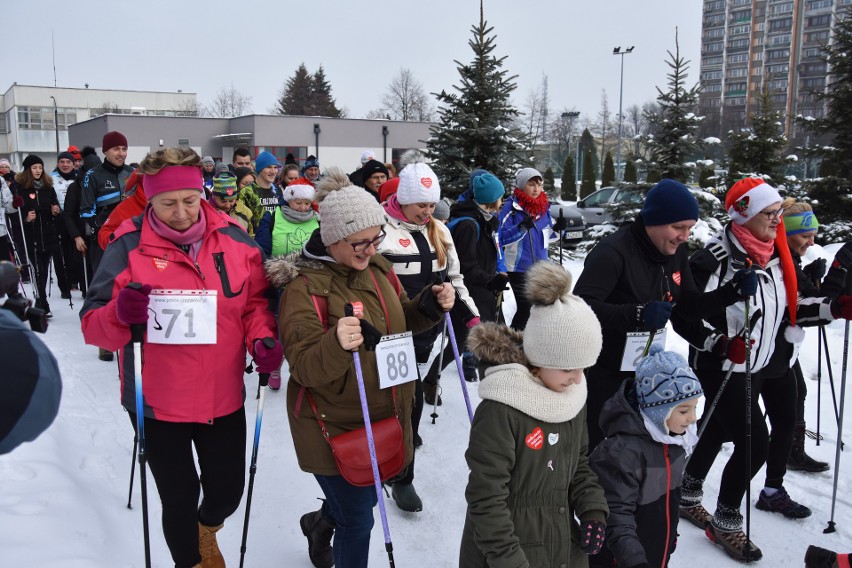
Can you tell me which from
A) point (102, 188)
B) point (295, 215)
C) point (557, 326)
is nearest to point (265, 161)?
point (102, 188)

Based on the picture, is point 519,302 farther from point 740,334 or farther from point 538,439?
point 538,439

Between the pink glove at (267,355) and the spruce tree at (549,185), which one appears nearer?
the pink glove at (267,355)

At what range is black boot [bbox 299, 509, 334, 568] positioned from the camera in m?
3.63

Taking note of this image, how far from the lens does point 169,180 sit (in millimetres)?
3004

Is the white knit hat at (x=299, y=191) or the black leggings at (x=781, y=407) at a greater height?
the white knit hat at (x=299, y=191)

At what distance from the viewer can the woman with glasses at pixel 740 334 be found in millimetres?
3936

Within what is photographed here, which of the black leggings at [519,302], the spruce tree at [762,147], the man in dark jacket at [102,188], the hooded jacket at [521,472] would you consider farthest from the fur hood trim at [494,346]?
the spruce tree at [762,147]

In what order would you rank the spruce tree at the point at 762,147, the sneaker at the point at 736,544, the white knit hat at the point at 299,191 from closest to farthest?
the sneaker at the point at 736,544
the white knit hat at the point at 299,191
the spruce tree at the point at 762,147

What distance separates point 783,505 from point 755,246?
5.78ft

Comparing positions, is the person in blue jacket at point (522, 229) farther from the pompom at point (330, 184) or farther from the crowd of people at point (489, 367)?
the pompom at point (330, 184)

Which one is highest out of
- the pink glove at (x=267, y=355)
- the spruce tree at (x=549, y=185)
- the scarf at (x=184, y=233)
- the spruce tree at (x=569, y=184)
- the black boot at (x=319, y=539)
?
the spruce tree at (x=569, y=184)

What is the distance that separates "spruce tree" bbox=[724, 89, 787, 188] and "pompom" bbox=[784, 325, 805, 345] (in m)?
10.6

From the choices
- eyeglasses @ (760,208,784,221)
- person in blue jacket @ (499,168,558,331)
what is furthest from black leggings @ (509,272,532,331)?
eyeglasses @ (760,208,784,221)

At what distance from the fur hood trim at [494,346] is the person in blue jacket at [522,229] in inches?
181
